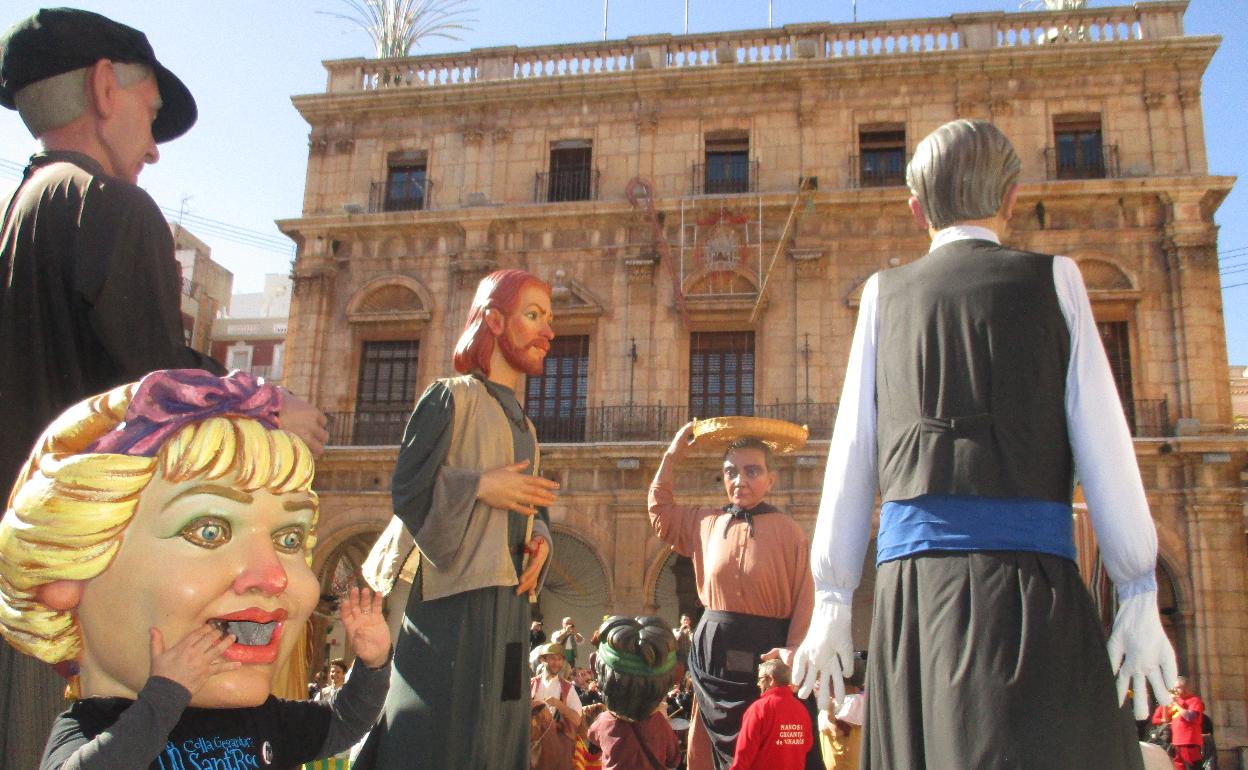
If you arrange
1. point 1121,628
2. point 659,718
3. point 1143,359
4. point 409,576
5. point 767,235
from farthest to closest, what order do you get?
1. point 767,235
2. point 1143,359
3. point 659,718
4. point 409,576
5. point 1121,628

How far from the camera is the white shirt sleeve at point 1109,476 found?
226 cm

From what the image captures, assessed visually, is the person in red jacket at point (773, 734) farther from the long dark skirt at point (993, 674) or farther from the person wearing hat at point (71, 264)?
the person wearing hat at point (71, 264)

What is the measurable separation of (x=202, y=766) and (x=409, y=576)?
48.6 inches

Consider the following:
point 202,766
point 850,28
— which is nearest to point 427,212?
point 850,28

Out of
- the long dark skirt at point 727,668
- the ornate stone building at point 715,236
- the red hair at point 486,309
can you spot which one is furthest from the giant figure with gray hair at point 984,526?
the ornate stone building at point 715,236

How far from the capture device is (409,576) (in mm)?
3162

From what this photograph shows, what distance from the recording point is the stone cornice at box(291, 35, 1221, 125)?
17969mm

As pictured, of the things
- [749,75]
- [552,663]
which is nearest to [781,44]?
[749,75]

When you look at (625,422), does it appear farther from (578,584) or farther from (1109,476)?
(1109,476)

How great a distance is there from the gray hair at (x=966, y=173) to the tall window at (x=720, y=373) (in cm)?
1550

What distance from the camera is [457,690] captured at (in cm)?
287

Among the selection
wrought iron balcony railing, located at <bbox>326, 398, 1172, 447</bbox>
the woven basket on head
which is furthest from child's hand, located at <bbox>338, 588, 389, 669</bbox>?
wrought iron balcony railing, located at <bbox>326, 398, 1172, 447</bbox>

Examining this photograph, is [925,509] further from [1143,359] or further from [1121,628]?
[1143,359]

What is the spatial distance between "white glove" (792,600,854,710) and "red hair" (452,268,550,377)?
1500mm
